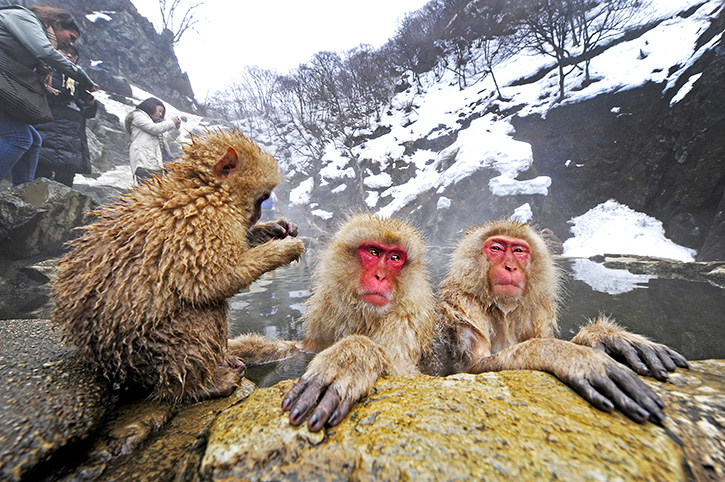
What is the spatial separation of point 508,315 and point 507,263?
36 centimetres

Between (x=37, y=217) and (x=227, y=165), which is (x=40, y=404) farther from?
(x=37, y=217)

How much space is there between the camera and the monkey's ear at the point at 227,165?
4.91 ft

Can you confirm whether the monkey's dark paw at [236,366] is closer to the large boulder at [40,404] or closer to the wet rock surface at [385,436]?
the wet rock surface at [385,436]

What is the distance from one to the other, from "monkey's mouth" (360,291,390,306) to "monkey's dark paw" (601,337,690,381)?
105 centimetres

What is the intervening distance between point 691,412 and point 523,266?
112 cm

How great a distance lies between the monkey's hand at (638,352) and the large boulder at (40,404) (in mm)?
2031

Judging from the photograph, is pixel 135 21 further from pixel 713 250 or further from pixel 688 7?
pixel 713 250

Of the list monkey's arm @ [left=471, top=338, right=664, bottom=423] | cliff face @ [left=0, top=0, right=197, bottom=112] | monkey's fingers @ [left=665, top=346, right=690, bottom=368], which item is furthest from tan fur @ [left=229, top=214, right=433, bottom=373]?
cliff face @ [left=0, top=0, right=197, bottom=112]

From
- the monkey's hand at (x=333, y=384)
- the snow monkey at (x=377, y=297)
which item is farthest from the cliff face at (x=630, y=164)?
the monkey's hand at (x=333, y=384)

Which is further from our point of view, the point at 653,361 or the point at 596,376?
the point at 653,361

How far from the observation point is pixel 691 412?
0.89 metres

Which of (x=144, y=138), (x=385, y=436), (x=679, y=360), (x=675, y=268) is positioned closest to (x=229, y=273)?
(x=385, y=436)

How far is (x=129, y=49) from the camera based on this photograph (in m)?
21.3

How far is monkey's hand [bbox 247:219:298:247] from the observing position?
177 cm
